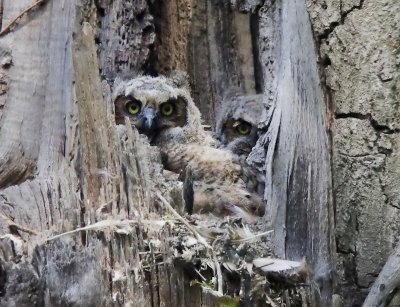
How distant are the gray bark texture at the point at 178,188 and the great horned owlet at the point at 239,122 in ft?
2.63

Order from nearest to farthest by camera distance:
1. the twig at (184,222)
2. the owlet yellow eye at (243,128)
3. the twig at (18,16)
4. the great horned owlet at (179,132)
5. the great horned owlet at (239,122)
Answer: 1. the twig at (184,222)
2. the twig at (18,16)
3. the great horned owlet at (179,132)
4. the great horned owlet at (239,122)
5. the owlet yellow eye at (243,128)

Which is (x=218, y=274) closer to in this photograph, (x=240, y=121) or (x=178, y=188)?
(x=178, y=188)

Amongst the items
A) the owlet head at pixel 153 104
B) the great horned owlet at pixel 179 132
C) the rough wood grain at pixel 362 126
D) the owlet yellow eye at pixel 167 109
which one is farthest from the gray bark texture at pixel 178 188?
the owlet yellow eye at pixel 167 109

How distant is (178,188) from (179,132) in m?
1.29

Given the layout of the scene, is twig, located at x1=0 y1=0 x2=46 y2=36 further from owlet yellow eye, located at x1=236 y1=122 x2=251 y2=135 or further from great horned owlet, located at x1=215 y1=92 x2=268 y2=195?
owlet yellow eye, located at x1=236 y1=122 x2=251 y2=135

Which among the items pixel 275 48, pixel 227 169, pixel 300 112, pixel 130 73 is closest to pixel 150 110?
pixel 130 73

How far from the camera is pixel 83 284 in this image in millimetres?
2000

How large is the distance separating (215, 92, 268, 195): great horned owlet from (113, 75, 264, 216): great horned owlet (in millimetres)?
196

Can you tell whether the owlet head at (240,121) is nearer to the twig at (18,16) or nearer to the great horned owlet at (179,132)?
the great horned owlet at (179,132)

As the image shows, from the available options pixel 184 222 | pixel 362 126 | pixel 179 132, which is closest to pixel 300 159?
pixel 362 126

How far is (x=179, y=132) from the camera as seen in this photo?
368 centimetres

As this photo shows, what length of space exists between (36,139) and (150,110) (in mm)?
1038

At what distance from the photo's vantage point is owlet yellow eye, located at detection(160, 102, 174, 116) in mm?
A: 3696

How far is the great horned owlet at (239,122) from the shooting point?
12.8ft
